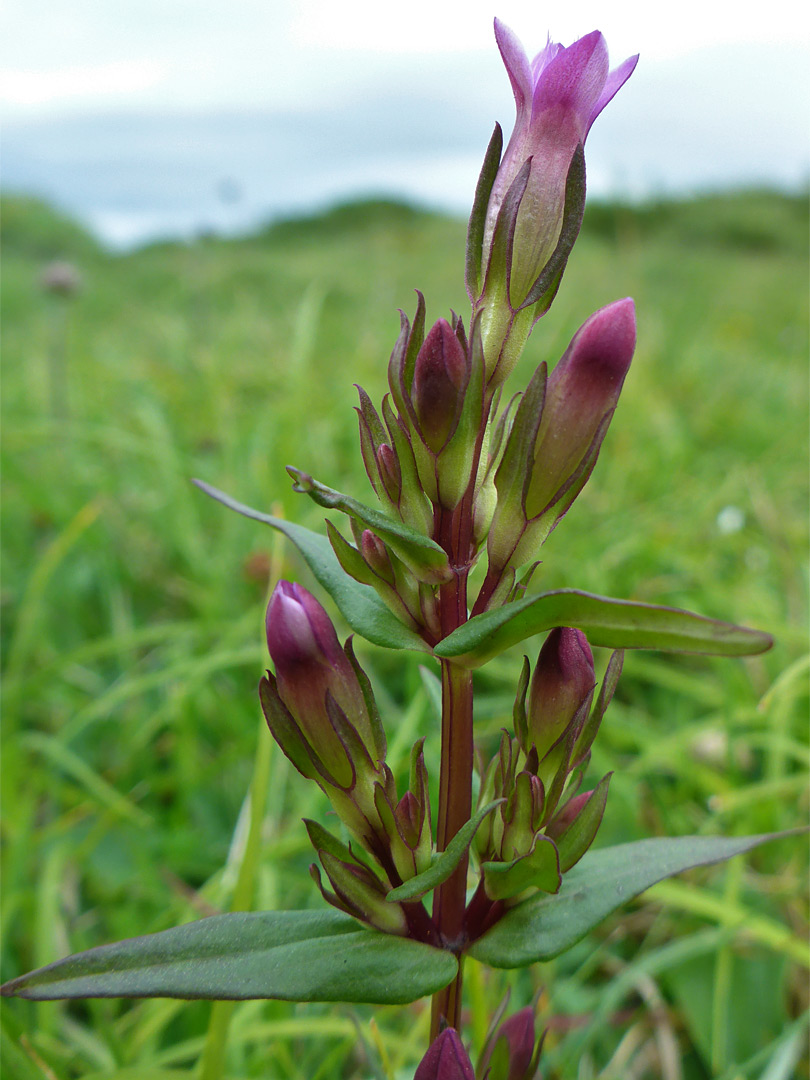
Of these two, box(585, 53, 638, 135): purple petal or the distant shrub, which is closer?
box(585, 53, 638, 135): purple petal

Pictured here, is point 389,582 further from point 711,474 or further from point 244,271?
point 244,271

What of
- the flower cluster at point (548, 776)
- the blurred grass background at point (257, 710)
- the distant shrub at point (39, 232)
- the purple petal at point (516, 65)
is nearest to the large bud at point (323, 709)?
the flower cluster at point (548, 776)

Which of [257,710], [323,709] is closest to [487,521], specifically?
[323,709]

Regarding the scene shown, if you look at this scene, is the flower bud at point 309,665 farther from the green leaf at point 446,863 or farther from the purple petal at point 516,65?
the purple petal at point 516,65

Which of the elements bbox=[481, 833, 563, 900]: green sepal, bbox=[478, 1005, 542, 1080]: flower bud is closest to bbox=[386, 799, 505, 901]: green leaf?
bbox=[481, 833, 563, 900]: green sepal

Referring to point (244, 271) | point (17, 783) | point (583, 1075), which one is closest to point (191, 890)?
point (17, 783)

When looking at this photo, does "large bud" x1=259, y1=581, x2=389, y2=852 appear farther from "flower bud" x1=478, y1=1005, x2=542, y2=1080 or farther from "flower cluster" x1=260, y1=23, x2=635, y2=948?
"flower bud" x1=478, y1=1005, x2=542, y2=1080
